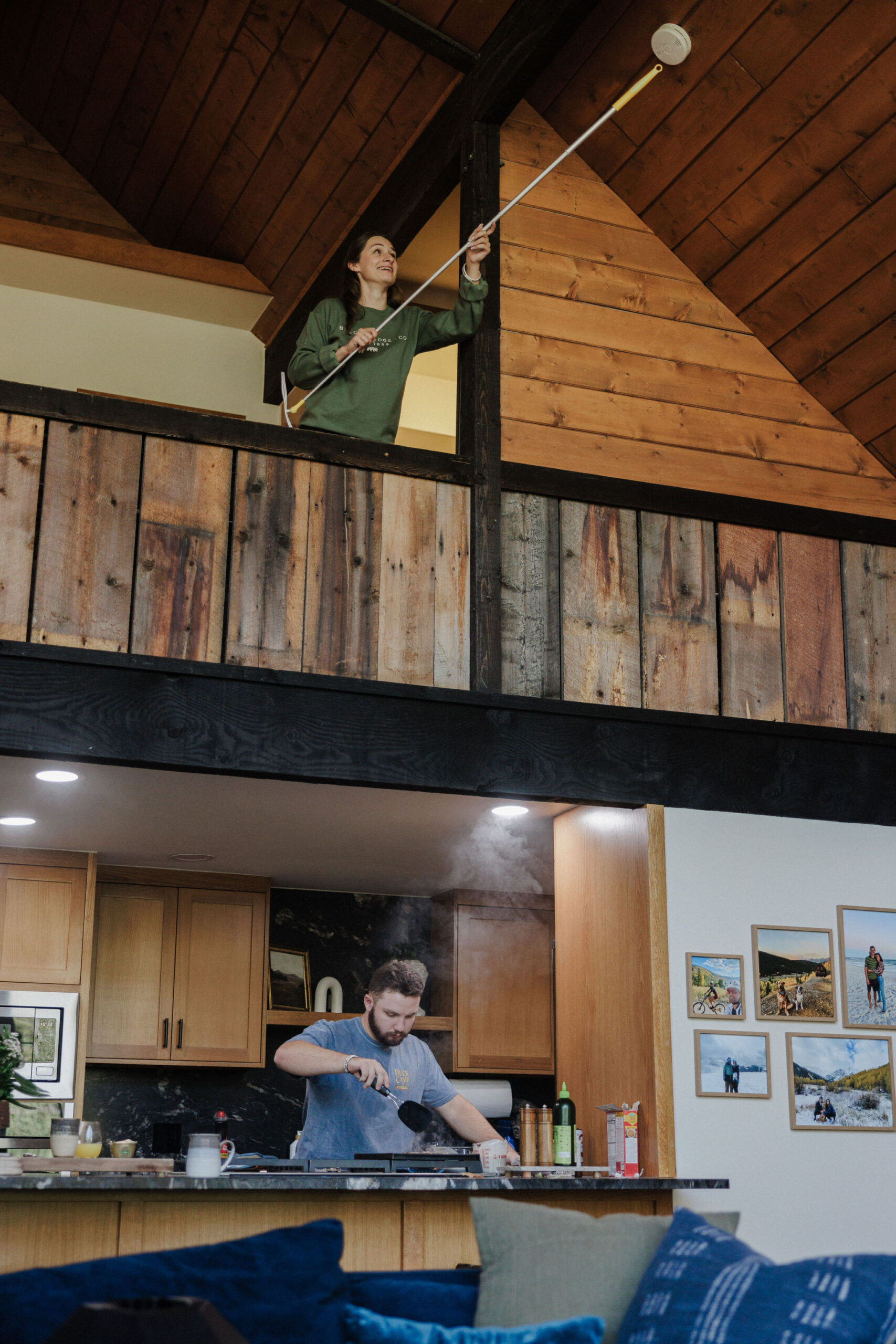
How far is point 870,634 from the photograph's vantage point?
15.8 ft

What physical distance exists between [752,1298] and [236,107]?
498 cm

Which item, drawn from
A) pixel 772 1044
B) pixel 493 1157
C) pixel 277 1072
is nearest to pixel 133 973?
pixel 277 1072

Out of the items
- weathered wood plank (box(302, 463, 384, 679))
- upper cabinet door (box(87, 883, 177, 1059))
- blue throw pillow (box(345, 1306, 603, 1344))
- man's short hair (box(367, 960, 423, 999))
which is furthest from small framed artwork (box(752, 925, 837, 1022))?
upper cabinet door (box(87, 883, 177, 1059))

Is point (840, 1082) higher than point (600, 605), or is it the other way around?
point (600, 605)

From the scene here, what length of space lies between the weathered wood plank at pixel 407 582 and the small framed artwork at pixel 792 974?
4.54 ft

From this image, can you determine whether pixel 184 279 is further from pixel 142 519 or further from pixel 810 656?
pixel 810 656

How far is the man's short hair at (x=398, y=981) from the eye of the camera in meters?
4.70

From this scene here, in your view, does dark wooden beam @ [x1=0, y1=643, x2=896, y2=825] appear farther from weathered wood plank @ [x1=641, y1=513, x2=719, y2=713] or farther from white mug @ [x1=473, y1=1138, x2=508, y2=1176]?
white mug @ [x1=473, y1=1138, x2=508, y2=1176]

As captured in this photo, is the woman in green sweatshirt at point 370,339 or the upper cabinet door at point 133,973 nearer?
the woman in green sweatshirt at point 370,339

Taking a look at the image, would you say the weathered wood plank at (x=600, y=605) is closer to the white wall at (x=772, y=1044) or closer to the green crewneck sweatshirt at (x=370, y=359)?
the white wall at (x=772, y=1044)

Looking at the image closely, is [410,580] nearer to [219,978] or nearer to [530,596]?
[530,596]

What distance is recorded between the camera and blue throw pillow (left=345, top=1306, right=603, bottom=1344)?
194cm

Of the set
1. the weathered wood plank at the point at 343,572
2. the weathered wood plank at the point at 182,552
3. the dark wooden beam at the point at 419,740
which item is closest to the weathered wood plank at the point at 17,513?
the dark wooden beam at the point at 419,740

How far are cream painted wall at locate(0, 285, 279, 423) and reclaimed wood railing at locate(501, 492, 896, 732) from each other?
2.21 meters
